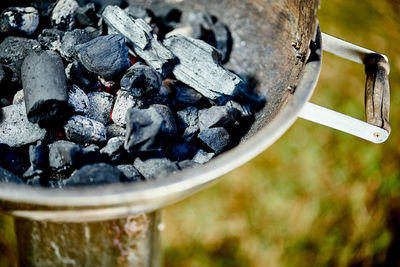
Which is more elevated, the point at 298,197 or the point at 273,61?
the point at 273,61

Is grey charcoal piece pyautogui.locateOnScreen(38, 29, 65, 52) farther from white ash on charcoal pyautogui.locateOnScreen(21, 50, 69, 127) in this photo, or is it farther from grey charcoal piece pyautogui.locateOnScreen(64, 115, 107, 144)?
grey charcoal piece pyautogui.locateOnScreen(64, 115, 107, 144)

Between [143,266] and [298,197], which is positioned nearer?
[143,266]

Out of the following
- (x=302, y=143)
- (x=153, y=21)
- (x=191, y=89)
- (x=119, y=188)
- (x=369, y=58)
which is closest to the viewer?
(x=119, y=188)

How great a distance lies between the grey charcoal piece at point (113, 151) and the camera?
905 mm

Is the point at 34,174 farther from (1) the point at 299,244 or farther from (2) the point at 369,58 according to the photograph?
(1) the point at 299,244

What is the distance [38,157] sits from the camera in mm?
844

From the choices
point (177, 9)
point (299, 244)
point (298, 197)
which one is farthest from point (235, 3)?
point (299, 244)

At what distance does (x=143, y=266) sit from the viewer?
89 cm

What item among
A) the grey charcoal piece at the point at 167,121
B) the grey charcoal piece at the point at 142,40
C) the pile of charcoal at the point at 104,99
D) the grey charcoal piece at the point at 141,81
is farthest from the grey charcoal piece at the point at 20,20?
the grey charcoal piece at the point at 167,121

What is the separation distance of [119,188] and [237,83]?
57 centimetres

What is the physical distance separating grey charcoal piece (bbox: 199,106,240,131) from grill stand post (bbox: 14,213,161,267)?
0.97 ft

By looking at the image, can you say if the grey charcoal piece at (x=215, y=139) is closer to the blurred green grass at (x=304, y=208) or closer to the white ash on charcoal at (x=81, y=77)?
the white ash on charcoal at (x=81, y=77)

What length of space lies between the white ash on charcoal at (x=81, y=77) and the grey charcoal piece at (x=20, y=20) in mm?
217

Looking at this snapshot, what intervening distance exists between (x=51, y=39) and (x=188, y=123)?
47cm
